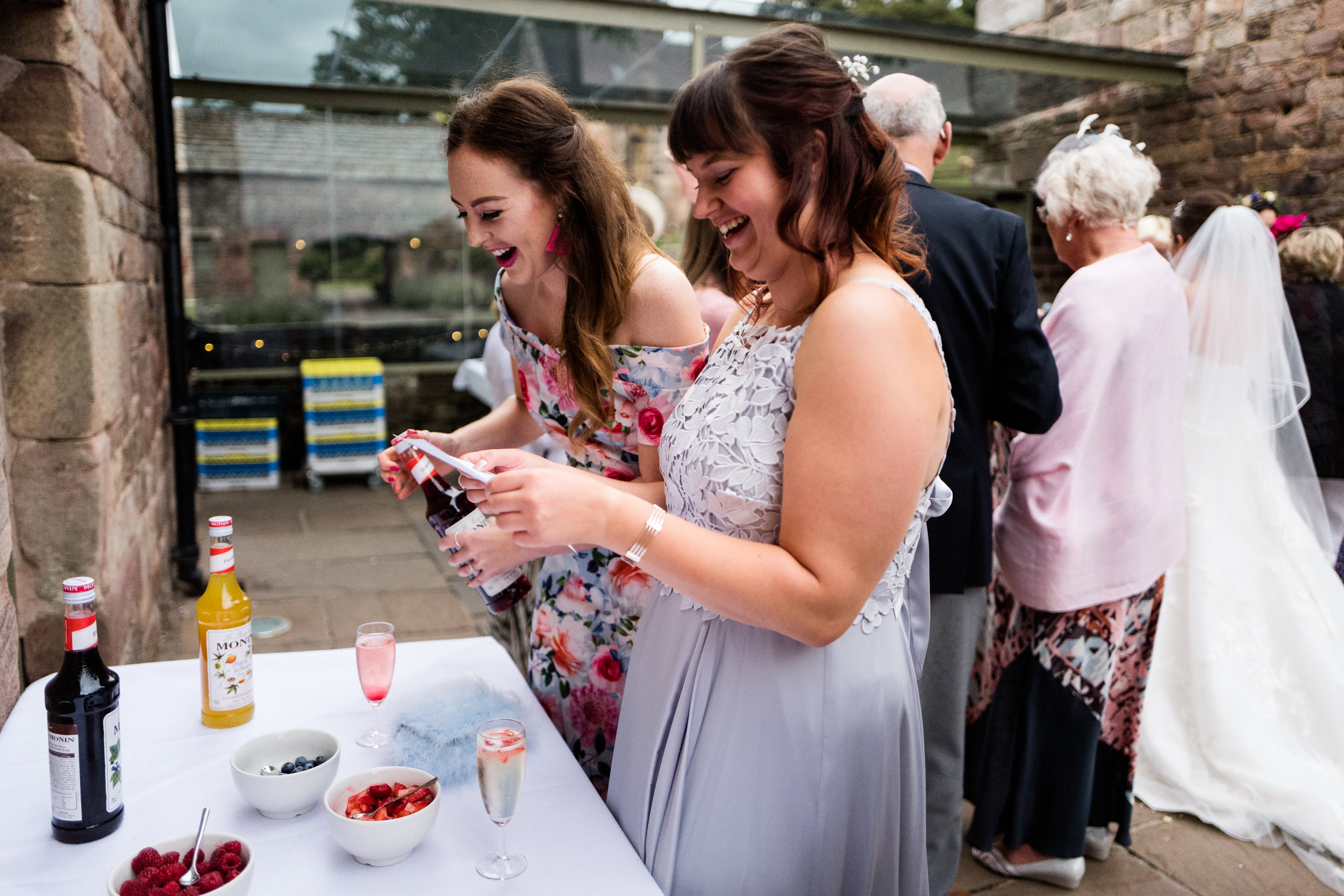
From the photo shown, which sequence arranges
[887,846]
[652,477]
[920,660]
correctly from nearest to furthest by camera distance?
[887,846]
[920,660]
[652,477]

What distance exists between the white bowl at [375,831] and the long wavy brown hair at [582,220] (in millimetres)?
788

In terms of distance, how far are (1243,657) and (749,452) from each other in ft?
8.64

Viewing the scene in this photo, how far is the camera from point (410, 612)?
428cm

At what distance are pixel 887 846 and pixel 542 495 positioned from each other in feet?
2.18

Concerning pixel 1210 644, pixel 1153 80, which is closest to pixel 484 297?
pixel 1153 80

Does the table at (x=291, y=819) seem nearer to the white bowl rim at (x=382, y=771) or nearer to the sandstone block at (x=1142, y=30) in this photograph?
the white bowl rim at (x=382, y=771)

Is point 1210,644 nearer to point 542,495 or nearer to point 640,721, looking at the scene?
point 640,721

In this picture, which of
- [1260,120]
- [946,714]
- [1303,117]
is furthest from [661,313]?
[1260,120]

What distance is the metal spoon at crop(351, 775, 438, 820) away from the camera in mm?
1098

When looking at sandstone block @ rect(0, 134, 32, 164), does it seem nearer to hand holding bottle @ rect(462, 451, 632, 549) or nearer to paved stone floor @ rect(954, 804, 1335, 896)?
hand holding bottle @ rect(462, 451, 632, 549)

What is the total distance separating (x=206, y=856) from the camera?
1.01 meters

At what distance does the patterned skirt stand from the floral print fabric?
4.10 feet

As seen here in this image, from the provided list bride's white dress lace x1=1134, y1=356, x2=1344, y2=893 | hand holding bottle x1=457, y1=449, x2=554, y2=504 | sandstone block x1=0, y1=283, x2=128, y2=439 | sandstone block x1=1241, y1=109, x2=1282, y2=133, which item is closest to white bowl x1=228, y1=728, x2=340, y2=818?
hand holding bottle x1=457, y1=449, x2=554, y2=504

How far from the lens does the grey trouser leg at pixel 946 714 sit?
7.04ft
